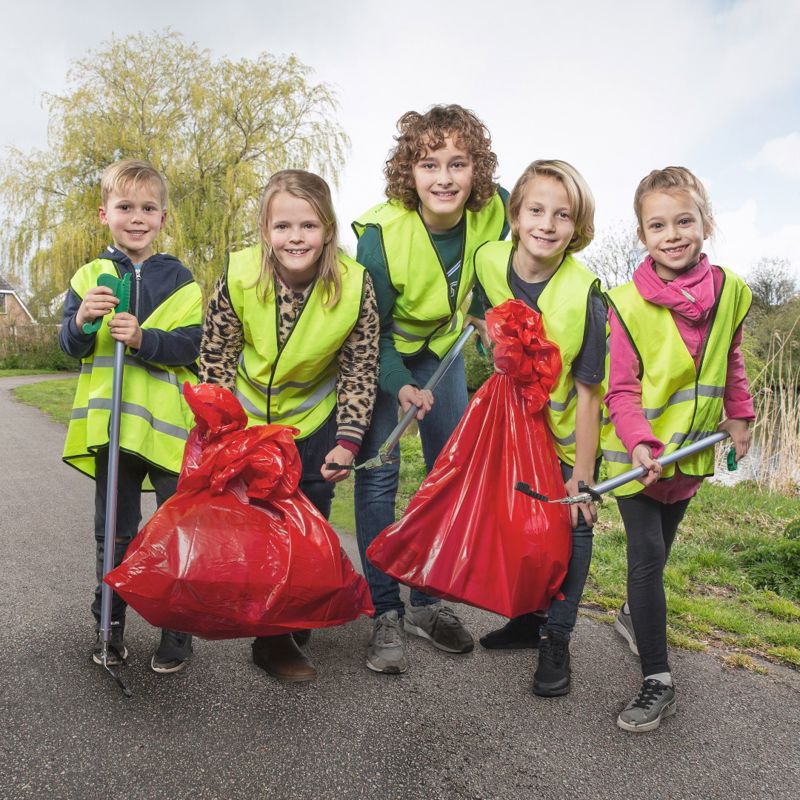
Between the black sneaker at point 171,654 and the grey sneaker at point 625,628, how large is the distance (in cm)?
168

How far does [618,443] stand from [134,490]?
5.84 ft

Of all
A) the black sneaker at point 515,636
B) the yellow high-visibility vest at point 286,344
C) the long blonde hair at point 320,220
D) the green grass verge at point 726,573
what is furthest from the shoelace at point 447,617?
the long blonde hair at point 320,220

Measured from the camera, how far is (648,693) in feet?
7.89

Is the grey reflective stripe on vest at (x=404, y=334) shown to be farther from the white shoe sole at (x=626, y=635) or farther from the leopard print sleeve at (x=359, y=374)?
the white shoe sole at (x=626, y=635)

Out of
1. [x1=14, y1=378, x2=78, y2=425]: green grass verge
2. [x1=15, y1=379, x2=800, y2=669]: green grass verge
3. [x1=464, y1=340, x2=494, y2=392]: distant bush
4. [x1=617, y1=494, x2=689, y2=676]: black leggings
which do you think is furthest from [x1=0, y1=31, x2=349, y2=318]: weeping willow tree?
[x1=617, y1=494, x2=689, y2=676]: black leggings

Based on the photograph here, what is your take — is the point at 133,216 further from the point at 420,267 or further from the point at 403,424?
the point at 403,424

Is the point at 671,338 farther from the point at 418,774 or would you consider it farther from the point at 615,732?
the point at 418,774

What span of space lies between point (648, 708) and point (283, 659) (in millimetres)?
1210

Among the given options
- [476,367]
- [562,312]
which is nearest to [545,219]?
[562,312]

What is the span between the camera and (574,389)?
2584 mm

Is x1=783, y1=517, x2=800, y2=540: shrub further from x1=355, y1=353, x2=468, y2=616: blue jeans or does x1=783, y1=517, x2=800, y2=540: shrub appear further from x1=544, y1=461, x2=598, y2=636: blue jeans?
x1=355, y1=353, x2=468, y2=616: blue jeans

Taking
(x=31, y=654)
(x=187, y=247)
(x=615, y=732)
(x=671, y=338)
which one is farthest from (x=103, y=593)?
(x=187, y=247)

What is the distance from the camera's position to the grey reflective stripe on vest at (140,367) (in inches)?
108

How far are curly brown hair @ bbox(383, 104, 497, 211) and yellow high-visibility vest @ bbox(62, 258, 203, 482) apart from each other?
0.96 m
